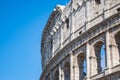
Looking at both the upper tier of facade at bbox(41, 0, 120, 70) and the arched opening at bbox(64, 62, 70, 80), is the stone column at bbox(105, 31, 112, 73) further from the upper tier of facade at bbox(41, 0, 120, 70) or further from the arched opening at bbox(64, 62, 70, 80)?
the arched opening at bbox(64, 62, 70, 80)

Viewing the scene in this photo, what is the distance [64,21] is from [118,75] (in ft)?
34.5

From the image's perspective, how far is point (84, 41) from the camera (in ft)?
110

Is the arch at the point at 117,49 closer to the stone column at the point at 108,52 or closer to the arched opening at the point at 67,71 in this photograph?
the stone column at the point at 108,52

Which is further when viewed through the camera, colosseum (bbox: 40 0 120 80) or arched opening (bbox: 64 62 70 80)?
arched opening (bbox: 64 62 70 80)

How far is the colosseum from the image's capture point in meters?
30.9

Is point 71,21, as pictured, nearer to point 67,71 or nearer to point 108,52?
point 67,71

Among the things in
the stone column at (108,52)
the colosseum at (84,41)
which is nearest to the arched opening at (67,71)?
the colosseum at (84,41)

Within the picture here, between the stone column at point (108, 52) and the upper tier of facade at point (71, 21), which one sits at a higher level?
the upper tier of facade at point (71, 21)

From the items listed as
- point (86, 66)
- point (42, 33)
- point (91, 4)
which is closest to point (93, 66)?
point (86, 66)

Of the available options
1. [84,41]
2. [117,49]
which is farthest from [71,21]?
[117,49]

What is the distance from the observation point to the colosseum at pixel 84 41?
1217 inches

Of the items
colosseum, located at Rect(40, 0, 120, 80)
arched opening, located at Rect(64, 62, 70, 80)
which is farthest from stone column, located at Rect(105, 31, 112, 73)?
arched opening, located at Rect(64, 62, 70, 80)

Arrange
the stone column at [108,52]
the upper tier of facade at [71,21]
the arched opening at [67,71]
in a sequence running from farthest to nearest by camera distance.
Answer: the arched opening at [67,71] < the upper tier of facade at [71,21] < the stone column at [108,52]

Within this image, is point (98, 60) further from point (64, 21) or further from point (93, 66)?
point (64, 21)
